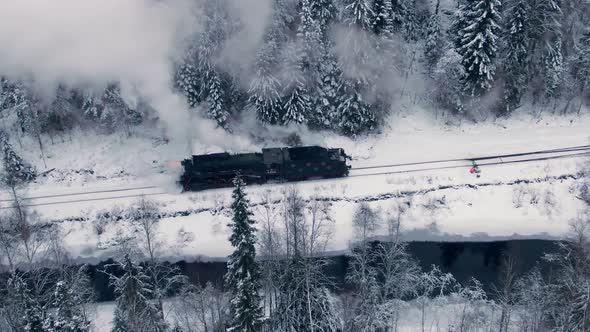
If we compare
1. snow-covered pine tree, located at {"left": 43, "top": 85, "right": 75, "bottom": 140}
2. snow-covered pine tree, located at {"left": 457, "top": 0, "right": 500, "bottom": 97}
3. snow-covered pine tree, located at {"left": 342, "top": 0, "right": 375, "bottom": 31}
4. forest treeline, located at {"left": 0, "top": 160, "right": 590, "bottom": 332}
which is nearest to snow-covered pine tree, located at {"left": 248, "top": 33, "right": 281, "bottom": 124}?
snow-covered pine tree, located at {"left": 342, "top": 0, "right": 375, "bottom": 31}

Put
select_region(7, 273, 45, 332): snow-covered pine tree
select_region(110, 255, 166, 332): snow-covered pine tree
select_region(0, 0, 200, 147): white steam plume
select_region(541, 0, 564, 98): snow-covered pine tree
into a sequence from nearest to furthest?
select_region(7, 273, 45, 332): snow-covered pine tree < select_region(110, 255, 166, 332): snow-covered pine tree < select_region(0, 0, 200, 147): white steam plume < select_region(541, 0, 564, 98): snow-covered pine tree

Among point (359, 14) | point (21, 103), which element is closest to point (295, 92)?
point (359, 14)

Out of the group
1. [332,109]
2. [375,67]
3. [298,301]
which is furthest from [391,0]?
[298,301]

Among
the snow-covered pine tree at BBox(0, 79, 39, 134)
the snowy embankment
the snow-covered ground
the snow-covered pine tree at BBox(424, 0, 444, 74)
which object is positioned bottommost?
the snow-covered ground

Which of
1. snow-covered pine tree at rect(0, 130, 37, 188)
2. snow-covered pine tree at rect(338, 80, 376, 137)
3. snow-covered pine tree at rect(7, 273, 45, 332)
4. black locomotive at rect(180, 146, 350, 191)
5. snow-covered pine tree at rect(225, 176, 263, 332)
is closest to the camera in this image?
snow-covered pine tree at rect(225, 176, 263, 332)

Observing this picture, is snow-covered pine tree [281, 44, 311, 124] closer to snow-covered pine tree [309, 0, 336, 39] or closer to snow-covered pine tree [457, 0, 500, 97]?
snow-covered pine tree [309, 0, 336, 39]

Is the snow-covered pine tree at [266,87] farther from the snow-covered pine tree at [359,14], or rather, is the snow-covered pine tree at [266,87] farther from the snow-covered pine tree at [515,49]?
the snow-covered pine tree at [515,49]

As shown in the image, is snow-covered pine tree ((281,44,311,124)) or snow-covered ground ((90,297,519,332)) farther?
snow-covered pine tree ((281,44,311,124))

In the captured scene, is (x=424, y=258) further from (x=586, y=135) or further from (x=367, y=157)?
(x=586, y=135)
